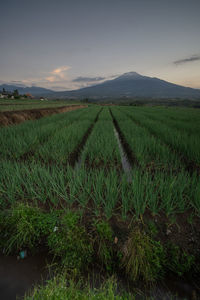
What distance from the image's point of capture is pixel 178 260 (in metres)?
1.17

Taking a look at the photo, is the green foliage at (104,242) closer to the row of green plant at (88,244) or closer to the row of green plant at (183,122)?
the row of green plant at (88,244)

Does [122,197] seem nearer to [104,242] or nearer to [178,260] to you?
[104,242]

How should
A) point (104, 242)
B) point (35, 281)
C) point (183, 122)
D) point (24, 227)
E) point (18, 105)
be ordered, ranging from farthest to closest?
1. point (18, 105)
2. point (183, 122)
3. point (24, 227)
4. point (104, 242)
5. point (35, 281)

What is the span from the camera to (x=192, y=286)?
1095 millimetres

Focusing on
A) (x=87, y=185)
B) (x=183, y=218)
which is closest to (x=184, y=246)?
(x=183, y=218)

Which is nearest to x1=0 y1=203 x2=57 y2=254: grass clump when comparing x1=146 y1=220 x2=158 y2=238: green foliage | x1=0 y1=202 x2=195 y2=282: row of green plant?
x1=0 y1=202 x2=195 y2=282: row of green plant

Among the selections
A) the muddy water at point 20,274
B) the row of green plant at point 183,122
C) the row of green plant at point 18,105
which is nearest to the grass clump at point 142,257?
the muddy water at point 20,274

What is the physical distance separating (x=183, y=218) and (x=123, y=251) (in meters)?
0.68

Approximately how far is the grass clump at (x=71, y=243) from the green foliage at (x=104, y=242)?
0.08m

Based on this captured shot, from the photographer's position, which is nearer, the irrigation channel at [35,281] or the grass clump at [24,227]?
the irrigation channel at [35,281]

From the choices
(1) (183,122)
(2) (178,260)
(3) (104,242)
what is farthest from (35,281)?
(1) (183,122)

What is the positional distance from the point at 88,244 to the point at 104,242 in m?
0.15

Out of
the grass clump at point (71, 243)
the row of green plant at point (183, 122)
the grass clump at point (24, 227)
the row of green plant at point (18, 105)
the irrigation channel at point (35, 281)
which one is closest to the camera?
the irrigation channel at point (35, 281)

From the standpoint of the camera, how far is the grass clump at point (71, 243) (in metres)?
1.18
